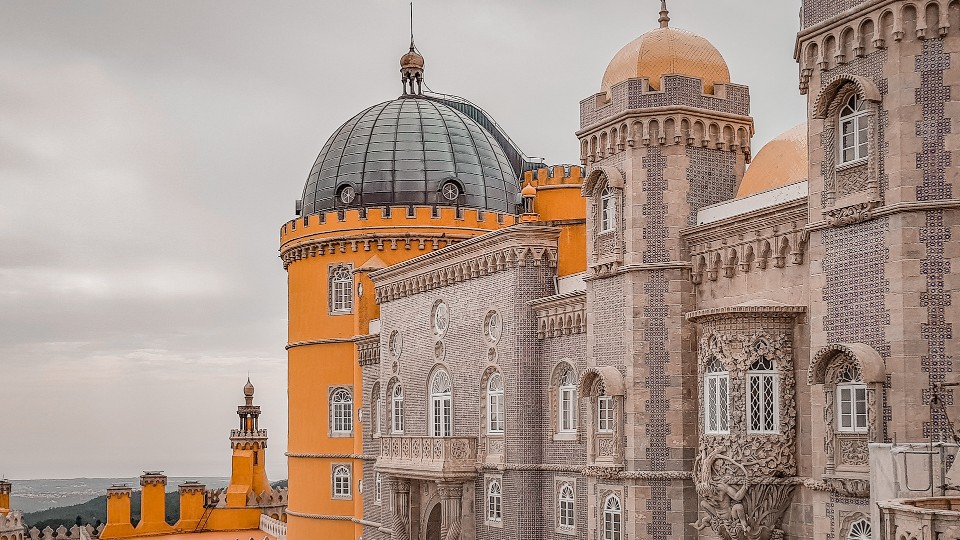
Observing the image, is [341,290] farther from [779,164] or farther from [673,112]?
[779,164]

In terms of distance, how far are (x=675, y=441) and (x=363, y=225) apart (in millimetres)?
19745

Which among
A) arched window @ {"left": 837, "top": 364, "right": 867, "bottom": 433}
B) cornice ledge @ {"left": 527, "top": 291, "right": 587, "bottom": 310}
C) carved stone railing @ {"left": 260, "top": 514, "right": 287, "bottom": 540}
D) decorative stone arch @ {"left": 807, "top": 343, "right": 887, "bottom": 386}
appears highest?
cornice ledge @ {"left": 527, "top": 291, "right": 587, "bottom": 310}

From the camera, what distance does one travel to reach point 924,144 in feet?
61.1

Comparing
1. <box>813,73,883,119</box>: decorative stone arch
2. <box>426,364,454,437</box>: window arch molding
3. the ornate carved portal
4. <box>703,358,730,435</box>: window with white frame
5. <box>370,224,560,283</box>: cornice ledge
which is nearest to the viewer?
<box>813,73,883,119</box>: decorative stone arch

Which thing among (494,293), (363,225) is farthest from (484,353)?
(363,225)

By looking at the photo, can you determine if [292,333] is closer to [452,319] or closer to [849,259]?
[452,319]

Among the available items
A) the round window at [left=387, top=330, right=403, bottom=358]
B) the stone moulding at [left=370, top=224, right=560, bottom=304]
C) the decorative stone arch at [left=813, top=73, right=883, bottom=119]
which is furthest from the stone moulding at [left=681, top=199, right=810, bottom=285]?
the round window at [left=387, top=330, right=403, bottom=358]

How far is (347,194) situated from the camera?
43219mm

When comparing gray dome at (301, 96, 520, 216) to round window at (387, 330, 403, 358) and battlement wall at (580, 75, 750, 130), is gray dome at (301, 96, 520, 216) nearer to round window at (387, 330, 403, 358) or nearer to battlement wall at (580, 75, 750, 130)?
round window at (387, 330, 403, 358)

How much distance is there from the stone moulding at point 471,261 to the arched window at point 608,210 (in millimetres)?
3886

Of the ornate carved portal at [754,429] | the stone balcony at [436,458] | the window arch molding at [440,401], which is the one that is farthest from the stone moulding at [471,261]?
the ornate carved portal at [754,429]

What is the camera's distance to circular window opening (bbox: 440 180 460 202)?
43.4m

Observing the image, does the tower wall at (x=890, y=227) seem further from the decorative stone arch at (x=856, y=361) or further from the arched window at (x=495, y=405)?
the arched window at (x=495, y=405)

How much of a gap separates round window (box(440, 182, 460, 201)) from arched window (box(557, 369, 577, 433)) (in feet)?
49.2
